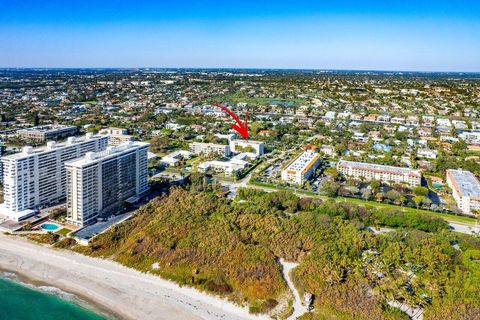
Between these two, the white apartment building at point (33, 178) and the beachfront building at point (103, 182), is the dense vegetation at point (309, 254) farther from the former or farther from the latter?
the white apartment building at point (33, 178)

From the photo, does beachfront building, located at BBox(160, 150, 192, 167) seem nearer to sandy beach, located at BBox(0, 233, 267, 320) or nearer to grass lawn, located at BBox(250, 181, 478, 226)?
grass lawn, located at BBox(250, 181, 478, 226)

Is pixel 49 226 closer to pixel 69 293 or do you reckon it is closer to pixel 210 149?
pixel 69 293

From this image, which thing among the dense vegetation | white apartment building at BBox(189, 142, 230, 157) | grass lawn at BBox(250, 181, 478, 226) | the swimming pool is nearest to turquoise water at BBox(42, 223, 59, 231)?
the swimming pool

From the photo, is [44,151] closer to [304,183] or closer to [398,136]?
[304,183]

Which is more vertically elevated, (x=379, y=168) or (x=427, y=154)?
(x=427, y=154)

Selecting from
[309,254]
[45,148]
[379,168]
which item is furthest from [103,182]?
[379,168]

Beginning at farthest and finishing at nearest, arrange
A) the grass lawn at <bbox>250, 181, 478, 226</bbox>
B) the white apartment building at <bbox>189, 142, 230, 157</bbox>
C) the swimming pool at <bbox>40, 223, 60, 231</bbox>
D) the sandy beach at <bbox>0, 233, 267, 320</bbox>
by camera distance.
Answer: the white apartment building at <bbox>189, 142, 230, 157</bbox>, the grass lawn at <bbox>250, 181, 478, 226</bbox>, the swimming pool at <bbox>40, 223, 60, 231</bbox>, the sandy beach at <bbox>0, 233, 267, 320</bbox>

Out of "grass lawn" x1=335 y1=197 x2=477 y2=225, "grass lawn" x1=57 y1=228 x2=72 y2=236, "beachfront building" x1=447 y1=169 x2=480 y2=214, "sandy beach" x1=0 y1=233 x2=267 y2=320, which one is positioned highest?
"beachfront building" x1=447 y1=169 x2=480 y2=214
